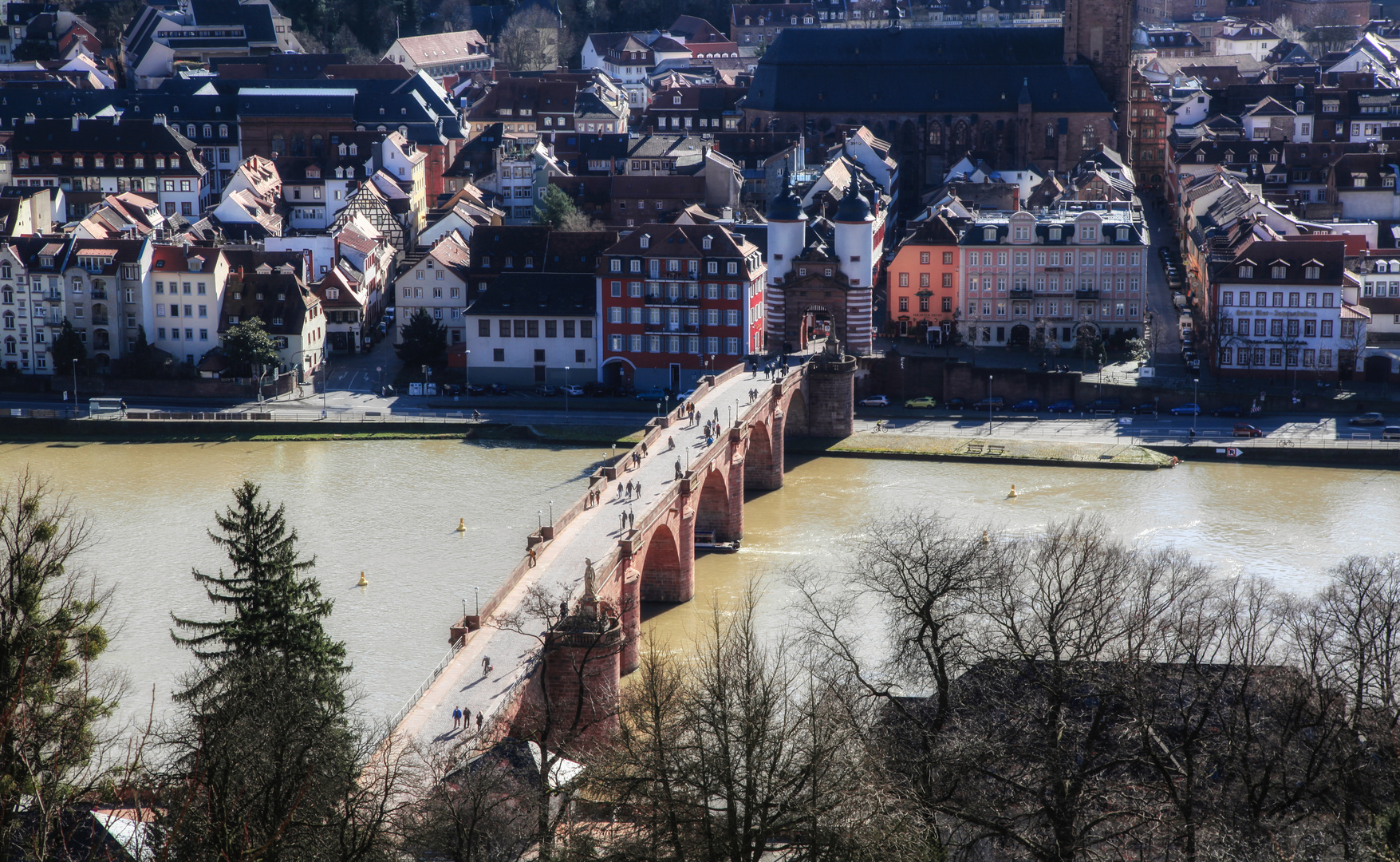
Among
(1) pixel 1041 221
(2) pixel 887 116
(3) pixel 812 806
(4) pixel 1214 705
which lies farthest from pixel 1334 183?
(3) pixel 812 806

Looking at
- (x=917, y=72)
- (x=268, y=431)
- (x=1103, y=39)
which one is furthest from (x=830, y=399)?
(x=1103, y=39)

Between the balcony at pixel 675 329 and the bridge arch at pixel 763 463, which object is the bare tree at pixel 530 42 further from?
the bridge arch at pixel 763 463

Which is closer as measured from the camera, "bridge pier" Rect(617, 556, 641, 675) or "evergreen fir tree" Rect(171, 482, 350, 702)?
"evergreen fir tree" Rect(171, 482, 350, 702)

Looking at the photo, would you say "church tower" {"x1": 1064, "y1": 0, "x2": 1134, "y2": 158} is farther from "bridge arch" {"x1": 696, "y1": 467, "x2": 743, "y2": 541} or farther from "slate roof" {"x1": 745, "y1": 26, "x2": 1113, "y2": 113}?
"bridge arch" {"x1": 696, "y1": 467, "x2": 743, "y2": 541}

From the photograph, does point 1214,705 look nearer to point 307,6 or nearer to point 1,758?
point 1,758

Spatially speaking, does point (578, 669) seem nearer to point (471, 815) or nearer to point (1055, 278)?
point (471, 815)

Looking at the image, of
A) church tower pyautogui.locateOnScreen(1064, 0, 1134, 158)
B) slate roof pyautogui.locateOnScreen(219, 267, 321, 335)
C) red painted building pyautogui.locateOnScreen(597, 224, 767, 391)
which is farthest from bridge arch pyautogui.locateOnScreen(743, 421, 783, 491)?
church tower pyautogui.locateOnScreen(1064, 0, 1134, 158)
